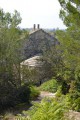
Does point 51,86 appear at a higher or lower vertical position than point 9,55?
lower

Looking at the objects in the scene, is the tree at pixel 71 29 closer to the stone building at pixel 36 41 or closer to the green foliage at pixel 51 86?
the green foliage at pixel 51 86

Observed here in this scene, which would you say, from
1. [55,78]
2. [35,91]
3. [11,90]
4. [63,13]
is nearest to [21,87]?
[11,90]

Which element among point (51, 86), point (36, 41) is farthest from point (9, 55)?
point (36, 41)

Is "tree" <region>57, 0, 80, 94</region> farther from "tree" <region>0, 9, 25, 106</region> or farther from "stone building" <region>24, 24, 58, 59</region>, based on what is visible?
"stone building" <region>24, 24, 58, 59</region>

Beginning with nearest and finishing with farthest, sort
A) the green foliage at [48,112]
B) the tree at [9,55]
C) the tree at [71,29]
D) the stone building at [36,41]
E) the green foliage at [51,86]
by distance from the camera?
the green foliage at [48,112]
the tree at [71,29]
the tree at [9,55]
the green foliage at [51,86]
the stone building at [36,41]

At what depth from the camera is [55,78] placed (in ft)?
103

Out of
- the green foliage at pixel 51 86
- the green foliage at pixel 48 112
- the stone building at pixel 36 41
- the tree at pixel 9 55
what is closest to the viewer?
the green foliage at pixel 48 112

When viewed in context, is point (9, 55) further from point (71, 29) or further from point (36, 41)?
point (36, 41)

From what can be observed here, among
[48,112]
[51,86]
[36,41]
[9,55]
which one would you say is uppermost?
[36,41]

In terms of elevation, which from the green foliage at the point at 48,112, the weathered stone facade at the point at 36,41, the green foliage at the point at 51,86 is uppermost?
the weathered stone facade at the point at 36,41

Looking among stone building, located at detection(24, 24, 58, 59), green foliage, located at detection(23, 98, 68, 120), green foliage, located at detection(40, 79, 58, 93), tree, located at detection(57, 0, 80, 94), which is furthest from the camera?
stone building, located at detection(24, 24, 58, 59)

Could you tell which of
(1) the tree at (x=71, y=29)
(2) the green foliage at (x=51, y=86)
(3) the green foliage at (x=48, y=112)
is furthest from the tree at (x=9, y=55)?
(3) the green foliage at (x=48, y=112)

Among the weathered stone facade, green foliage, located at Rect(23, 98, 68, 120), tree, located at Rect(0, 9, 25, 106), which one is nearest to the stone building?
the weathered stone facade

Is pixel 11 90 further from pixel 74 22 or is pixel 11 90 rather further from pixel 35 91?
pixel 74 22
